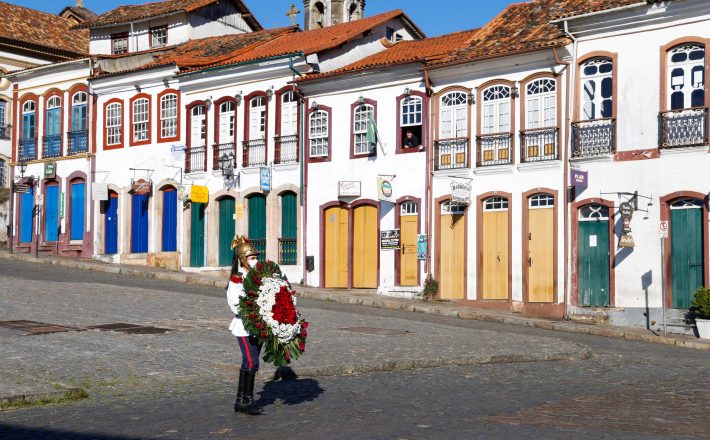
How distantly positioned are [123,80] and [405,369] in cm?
2327

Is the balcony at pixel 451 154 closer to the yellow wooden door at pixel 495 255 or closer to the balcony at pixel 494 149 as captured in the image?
the balcony at pixel 494 149

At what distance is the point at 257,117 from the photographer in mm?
31672

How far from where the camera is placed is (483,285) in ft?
85.9

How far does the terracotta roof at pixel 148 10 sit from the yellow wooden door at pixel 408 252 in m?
14.1

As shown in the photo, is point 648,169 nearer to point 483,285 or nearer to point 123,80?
point 483,285

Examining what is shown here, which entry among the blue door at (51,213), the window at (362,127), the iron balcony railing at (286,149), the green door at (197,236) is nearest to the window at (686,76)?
the window at (362,127)

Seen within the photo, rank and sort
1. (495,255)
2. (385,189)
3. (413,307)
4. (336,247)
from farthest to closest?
(336,247)
(385,189)
(495,255)
(413,307)

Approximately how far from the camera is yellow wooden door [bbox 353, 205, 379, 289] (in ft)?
94.3

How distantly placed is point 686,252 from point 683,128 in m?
2.53

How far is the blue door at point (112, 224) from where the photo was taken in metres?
35.4

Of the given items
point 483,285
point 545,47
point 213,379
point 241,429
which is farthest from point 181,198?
point 241,429

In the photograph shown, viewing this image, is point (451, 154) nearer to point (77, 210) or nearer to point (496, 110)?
point (496, 110)

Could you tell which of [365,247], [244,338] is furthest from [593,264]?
[244,338]

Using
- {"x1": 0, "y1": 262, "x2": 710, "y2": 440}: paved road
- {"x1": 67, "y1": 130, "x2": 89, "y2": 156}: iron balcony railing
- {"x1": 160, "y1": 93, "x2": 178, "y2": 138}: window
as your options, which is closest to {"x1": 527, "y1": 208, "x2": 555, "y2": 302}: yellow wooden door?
{"x1": 0, "y1": 262, "x2": 710, "y2": 440}: paved road
